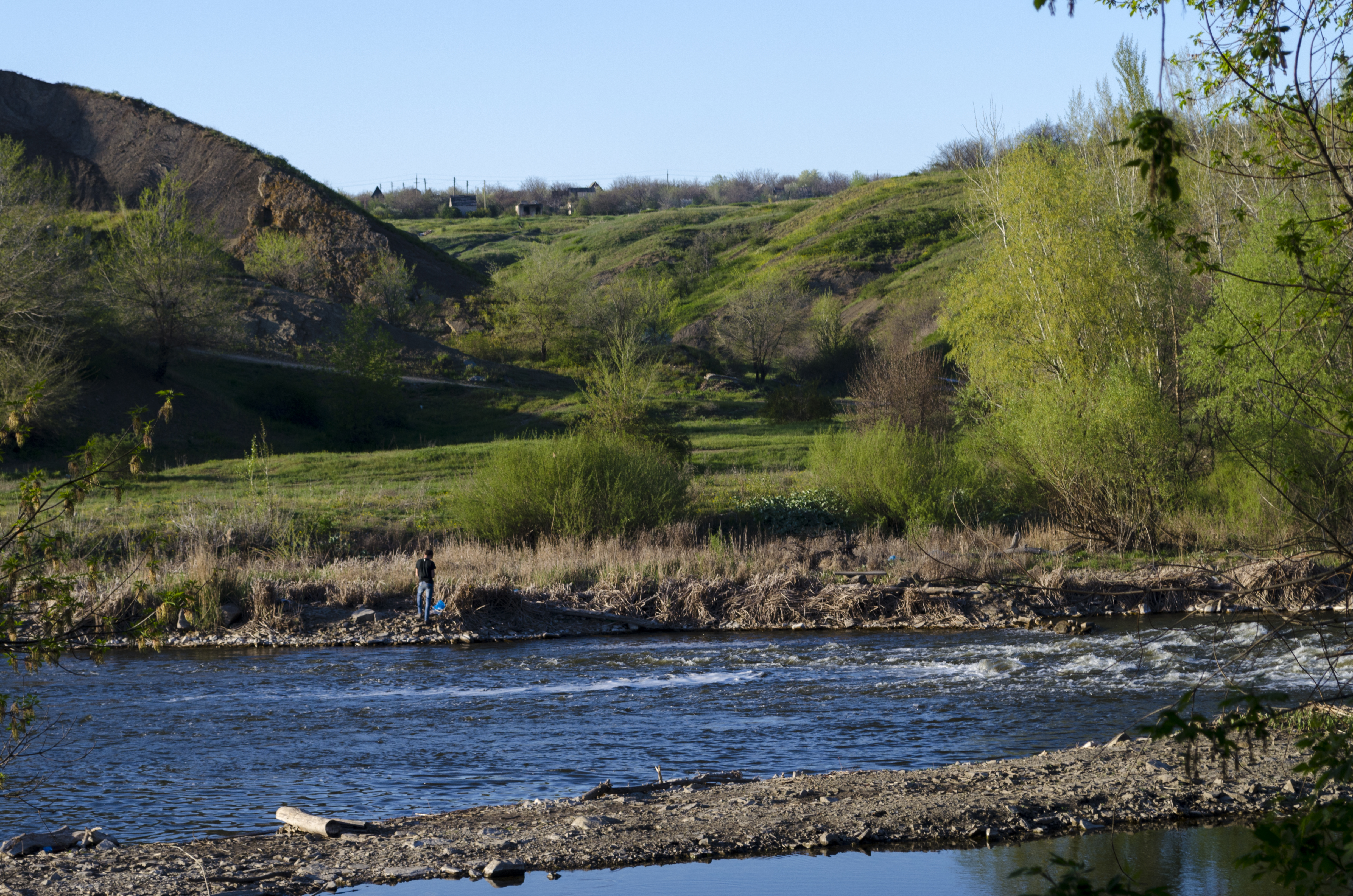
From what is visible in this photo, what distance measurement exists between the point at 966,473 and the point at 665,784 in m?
17.0

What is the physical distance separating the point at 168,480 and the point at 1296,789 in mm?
30751

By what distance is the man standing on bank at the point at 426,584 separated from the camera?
61.3 feet

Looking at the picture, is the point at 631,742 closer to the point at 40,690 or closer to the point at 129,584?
the point at 40,690

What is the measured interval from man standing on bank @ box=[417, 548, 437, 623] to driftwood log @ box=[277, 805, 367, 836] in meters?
9.66

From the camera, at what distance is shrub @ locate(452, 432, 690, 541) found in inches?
973

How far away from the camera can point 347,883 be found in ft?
25.7

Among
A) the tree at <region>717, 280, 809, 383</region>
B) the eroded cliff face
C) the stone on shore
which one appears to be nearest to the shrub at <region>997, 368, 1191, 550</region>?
the stone on shore

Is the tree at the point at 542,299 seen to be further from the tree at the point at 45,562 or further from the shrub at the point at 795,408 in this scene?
the tree at the point at 45,562

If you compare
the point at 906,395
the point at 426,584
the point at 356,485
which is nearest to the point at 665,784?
the point at 426,584

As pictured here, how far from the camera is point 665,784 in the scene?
10164 mm

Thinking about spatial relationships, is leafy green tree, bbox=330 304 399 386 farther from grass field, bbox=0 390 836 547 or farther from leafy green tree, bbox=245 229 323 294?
leafy green tree, bbox=245 229 323 294

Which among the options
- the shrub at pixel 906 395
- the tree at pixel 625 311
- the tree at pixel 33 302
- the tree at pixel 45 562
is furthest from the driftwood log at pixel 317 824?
the tree at pixel 625 311

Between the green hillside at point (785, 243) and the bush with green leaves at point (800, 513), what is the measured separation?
53.7m

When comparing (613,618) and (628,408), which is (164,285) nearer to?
(628,408)
